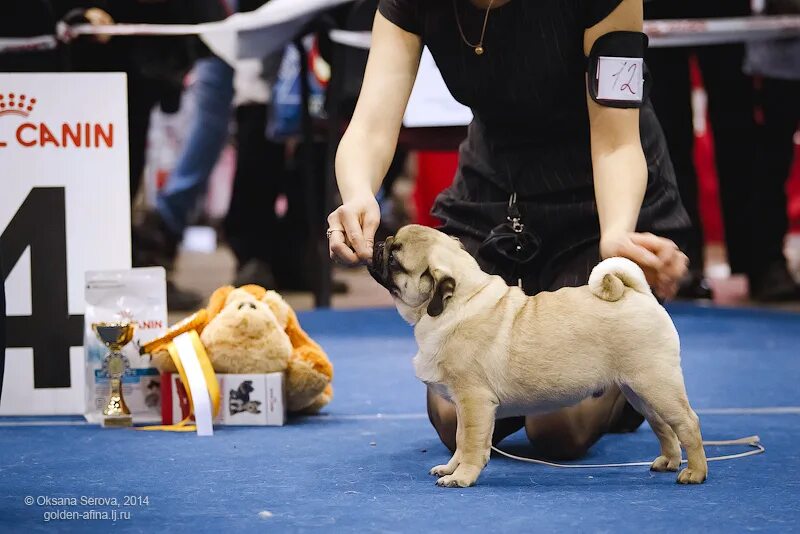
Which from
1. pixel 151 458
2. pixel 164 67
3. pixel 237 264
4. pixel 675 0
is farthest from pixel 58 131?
pixel 675 0

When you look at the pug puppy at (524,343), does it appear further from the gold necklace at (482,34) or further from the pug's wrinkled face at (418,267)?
the gold necklace at (482,34)

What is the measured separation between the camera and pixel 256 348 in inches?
93.3

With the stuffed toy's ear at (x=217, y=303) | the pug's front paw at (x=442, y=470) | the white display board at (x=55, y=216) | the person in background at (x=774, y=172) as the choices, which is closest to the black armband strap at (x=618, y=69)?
the pug's front paw at (x=442, y=470)

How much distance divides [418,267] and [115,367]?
0.91 meters

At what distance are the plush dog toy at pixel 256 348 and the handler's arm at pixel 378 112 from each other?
1.69ft

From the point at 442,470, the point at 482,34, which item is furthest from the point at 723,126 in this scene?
the point at 442,470

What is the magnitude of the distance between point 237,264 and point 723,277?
2.81 m

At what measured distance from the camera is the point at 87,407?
243cm

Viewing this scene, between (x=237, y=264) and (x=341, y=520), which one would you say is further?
(x=237, y=264)

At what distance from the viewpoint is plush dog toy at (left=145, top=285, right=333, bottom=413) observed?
93.4 inches

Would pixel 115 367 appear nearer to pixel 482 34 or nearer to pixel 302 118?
pixel 482 34

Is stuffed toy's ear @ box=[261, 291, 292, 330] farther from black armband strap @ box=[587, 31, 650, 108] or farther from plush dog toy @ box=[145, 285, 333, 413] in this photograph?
black armband strap @ box=[587, 31, 650, 108]

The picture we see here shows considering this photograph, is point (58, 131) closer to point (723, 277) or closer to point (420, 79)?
point (420, 79)

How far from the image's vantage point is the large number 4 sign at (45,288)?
2506mm
